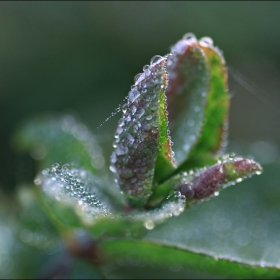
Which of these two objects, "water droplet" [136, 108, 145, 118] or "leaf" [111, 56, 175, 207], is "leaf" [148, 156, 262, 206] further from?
"water droplet" [136, 108, 145, 118]

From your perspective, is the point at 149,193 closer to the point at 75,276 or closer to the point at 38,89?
the point at 75,276

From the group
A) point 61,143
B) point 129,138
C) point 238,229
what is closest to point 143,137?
point 129,138

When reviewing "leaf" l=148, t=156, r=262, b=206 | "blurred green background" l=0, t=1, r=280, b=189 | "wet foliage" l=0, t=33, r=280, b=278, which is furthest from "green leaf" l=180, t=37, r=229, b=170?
"blurred green background" l=0, t=1, r=280, b=189

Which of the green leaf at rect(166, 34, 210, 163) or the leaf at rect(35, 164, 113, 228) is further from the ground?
the green leaf at rect(166, 34, 210, 163)

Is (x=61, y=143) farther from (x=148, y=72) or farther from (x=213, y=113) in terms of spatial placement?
(x=148, y=72)

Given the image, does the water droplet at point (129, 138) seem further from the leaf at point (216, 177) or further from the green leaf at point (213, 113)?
the green leaf at point (213, 113)
